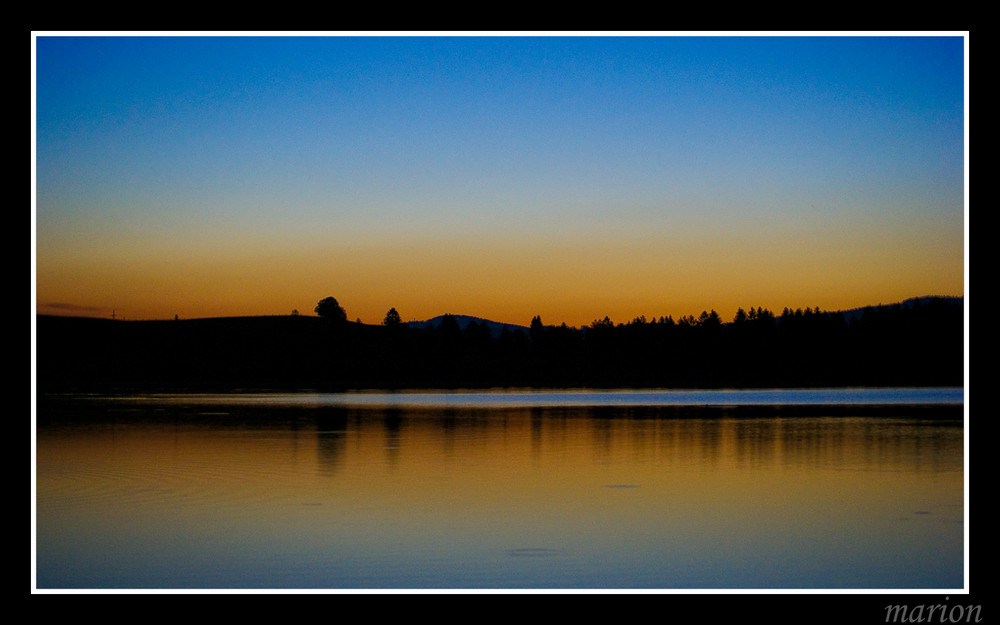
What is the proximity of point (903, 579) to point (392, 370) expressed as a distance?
11717 cm

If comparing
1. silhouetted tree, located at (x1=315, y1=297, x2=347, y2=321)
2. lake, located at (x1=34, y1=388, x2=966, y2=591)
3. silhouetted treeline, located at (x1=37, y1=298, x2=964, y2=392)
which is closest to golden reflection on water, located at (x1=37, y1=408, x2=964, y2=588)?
lake, located at (x1=34, y1=388, x2=966, y2=591)

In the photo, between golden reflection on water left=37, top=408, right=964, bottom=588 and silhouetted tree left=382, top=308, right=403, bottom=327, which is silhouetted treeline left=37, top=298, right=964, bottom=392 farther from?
golden reflection on water left=37, top=408, right=964, bottom=588

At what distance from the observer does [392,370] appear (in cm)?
12719

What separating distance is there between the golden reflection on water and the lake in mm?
45

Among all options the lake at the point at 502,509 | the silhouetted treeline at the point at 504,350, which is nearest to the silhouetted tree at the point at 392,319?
the silhouetted treeline at the point at 504,350

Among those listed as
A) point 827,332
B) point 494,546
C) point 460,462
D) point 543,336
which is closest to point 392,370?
point 543,336

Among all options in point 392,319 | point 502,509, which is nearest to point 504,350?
point 392,319

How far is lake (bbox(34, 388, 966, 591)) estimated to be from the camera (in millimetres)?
11594

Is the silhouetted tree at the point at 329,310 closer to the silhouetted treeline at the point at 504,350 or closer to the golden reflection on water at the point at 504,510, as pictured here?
the silhouetted treeline at the point at 504,350

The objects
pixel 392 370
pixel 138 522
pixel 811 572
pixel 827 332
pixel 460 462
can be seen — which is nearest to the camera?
pixel 811 572
